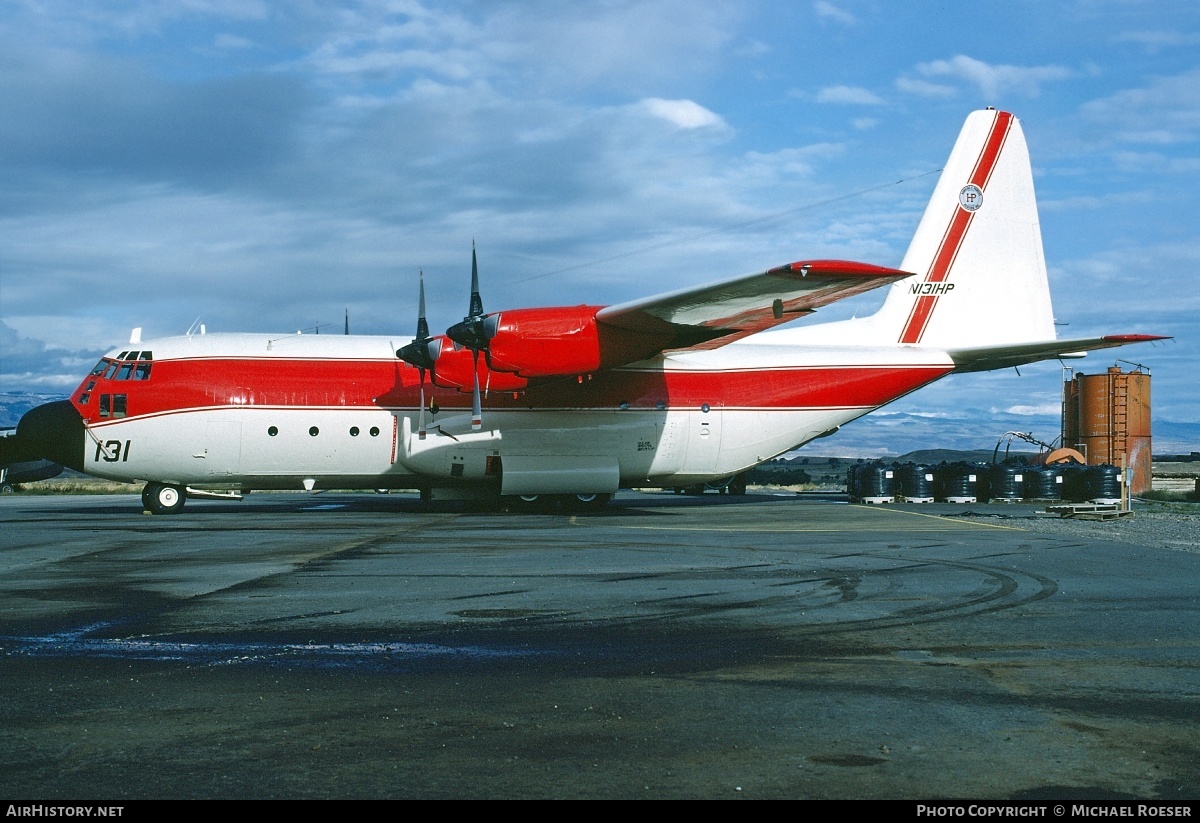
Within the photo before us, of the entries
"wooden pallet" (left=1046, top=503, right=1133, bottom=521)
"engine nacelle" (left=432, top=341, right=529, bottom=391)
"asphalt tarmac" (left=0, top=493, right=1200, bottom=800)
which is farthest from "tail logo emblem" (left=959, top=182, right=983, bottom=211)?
"asphalt tarmac" (left=0, top=493, right=1200, bottom=800)

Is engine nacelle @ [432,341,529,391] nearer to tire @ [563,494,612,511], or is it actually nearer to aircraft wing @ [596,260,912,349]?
aircraft wing @ [596,260,912,349]

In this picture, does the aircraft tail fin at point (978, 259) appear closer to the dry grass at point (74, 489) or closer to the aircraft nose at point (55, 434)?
the aircraft nose at point (55, 434)

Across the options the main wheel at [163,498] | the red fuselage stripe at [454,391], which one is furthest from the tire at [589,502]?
the main wheel at [163,498]

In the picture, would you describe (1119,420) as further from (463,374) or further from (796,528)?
(463,374)

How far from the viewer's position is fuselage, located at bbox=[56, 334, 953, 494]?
24.0 meters

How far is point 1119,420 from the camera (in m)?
39.6

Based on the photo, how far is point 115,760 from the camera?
4.97 metres

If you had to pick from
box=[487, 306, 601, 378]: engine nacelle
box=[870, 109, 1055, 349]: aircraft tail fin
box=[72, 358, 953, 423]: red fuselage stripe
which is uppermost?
box=[870, 109, 1055, 349]: aircraft tail fin

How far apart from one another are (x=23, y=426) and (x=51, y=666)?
19253mm

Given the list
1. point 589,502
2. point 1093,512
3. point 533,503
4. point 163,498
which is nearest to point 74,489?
point 163,498

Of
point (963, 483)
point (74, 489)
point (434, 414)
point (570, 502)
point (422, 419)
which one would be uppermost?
point (434, 414)

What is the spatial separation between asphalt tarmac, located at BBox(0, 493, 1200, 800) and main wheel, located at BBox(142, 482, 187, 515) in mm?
11187

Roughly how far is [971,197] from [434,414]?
51.6 feet

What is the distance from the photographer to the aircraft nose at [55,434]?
23.6m
